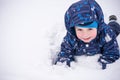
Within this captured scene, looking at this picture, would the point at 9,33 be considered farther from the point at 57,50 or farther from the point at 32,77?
the point at 32,77

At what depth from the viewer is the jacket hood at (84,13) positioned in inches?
36.9

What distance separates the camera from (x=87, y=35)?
0.98m

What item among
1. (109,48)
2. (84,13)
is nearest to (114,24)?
(109,48)

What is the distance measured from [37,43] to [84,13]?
35 centimetres

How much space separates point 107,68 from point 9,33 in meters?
0.58

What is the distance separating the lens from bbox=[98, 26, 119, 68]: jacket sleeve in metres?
1.03

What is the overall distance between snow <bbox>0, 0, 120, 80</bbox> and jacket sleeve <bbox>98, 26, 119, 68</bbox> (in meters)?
0.03

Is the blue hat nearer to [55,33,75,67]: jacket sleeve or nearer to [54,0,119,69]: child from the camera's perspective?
[54,0,119,69]: child

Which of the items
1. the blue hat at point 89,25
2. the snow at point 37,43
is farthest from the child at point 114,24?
the blue hat at point 89,25

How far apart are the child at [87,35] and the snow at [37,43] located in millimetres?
36

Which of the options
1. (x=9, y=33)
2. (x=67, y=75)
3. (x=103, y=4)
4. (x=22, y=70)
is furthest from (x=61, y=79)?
(x=103, y=4)

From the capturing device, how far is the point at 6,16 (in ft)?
4.95

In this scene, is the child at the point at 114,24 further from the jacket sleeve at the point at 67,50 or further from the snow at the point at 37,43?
the jacket sleeve at the point at 67,50

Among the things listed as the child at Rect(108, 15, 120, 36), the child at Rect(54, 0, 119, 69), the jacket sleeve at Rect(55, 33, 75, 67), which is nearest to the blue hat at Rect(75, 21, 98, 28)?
the child at Rect(54, 0, 119, 69)
